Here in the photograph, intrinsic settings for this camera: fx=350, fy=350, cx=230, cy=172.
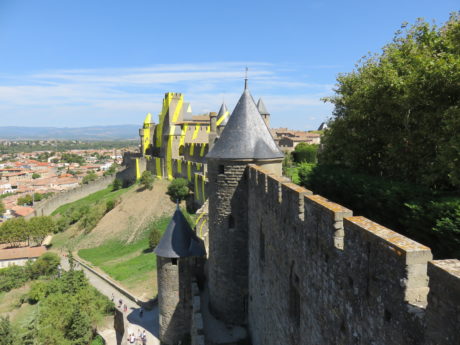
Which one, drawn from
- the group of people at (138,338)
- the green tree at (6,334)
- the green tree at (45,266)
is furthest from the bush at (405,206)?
the green tree at (45,266)

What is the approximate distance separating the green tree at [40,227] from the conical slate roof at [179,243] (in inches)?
1511

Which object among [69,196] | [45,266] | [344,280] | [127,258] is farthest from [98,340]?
[69,196]

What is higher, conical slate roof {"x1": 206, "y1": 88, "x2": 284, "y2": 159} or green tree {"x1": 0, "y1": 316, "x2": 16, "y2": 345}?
conical slate roof {"x1": 206, "y1": 88, "x2": 284, "y2": 159}

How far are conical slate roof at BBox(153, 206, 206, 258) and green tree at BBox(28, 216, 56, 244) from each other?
38390mm

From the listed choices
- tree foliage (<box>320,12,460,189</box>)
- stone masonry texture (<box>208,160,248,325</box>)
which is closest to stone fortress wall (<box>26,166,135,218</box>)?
stone masonry texture (<box>208,160,248,325</box>)

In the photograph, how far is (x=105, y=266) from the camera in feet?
98.5

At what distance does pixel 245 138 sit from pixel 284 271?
540 cm

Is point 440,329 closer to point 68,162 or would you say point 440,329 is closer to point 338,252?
point 338,252

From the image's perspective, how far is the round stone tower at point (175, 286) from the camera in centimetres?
1494

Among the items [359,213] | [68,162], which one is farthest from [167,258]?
[68,162]

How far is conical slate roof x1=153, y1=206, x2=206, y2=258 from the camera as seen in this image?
587 inches

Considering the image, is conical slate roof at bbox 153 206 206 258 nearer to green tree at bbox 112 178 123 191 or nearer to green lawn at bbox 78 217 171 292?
green lawn at bbox 78 217 171 292

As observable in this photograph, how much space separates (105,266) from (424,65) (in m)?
28.4

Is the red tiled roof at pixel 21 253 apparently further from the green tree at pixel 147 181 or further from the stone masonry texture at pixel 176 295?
the stone masonry texture at pixel 176 295
